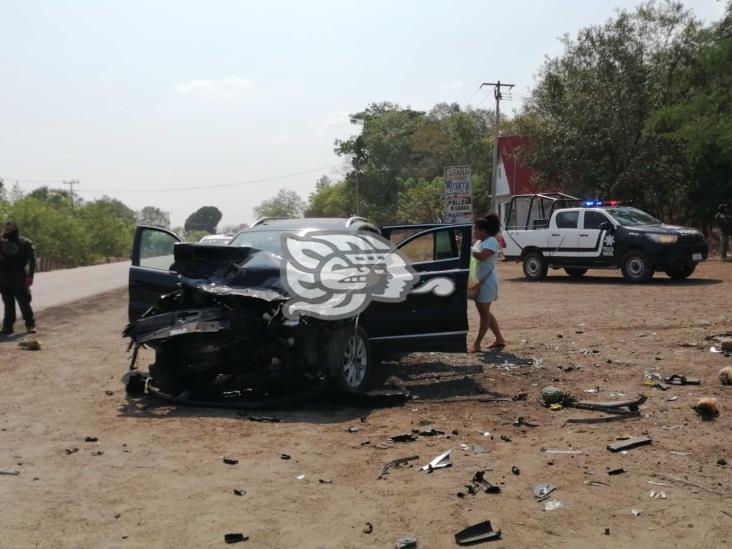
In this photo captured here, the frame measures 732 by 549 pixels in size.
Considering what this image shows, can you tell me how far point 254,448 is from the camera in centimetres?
558

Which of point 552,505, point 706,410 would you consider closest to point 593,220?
point 706,410

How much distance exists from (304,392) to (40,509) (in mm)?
3032

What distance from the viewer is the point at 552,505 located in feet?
14.3

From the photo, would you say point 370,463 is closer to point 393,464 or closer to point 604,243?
point 393,464

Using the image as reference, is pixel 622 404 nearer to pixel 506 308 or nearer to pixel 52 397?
pixel 52 397

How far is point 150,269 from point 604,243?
12.8m

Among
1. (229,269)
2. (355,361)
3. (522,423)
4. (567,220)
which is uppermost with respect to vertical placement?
(567,220)

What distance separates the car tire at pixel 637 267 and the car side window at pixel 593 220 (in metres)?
1.10

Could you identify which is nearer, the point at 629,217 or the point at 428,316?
the point at 428,316

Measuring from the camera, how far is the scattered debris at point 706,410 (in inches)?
240

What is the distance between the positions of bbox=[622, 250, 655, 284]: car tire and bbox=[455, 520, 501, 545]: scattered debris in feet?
48.8

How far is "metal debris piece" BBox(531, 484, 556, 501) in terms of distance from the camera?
4.50 m

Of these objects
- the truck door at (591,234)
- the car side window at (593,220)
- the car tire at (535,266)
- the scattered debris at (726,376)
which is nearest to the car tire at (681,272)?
the truck door at (591,234)

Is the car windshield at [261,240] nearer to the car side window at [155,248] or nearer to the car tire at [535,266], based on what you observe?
the car side window at [155,248]
